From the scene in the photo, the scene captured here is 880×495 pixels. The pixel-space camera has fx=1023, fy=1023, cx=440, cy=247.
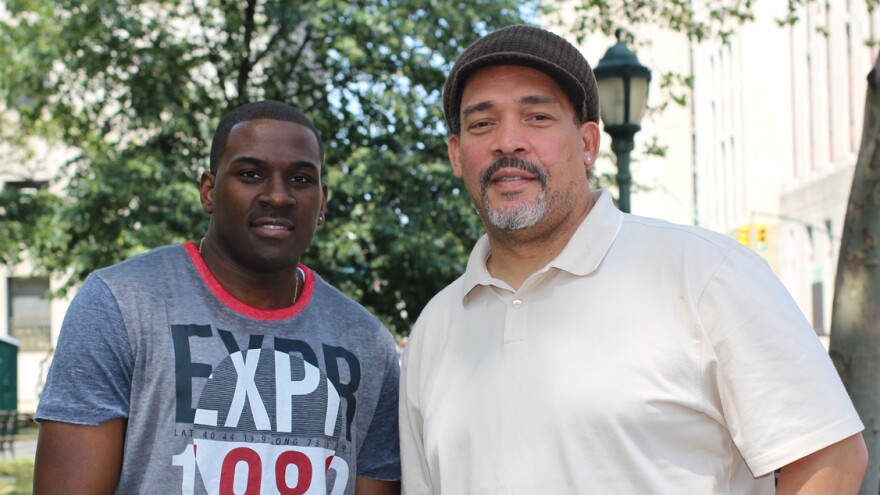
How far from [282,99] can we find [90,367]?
36.5 ft

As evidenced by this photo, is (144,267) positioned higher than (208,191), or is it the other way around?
(208,191)

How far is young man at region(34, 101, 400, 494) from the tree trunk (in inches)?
135

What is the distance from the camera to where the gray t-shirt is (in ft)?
8.56

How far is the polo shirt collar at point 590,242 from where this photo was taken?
8.55ft

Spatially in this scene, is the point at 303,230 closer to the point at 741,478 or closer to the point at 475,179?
the point at 475,179

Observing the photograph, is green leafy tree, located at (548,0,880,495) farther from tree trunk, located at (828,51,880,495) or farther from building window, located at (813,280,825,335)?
building window, located at (813,280,825,335)

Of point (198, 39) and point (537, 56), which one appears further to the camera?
point (198, 39)

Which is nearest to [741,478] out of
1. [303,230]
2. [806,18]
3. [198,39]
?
[303,230]

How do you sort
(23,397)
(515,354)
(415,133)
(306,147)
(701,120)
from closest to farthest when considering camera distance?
1. (515,354)
2. (306,147)
3. (415,133)
4. (23,397)
5. (701,120)

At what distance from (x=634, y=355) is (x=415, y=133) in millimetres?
11203

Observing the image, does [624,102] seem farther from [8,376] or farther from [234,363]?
[8,376]

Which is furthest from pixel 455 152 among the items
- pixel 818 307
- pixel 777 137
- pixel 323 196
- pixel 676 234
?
pixel 777 137

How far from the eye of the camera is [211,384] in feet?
8.93

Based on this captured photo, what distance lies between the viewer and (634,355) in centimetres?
242
